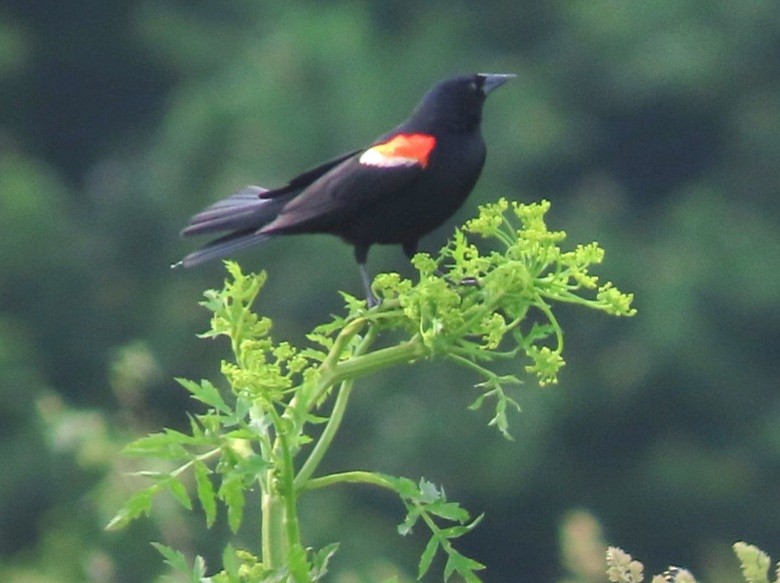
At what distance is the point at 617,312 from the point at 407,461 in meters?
10.8

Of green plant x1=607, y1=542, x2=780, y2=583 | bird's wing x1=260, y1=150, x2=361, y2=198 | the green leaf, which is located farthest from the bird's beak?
the green leaf

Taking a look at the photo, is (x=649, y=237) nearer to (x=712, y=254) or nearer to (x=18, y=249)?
(x=712, y=254)

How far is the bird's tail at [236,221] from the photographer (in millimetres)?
3406

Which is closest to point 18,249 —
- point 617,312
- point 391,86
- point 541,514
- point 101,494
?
point 391,86

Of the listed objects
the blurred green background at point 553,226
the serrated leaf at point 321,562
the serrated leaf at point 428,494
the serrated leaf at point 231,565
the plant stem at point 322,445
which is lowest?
the blurred green background at point 553,226

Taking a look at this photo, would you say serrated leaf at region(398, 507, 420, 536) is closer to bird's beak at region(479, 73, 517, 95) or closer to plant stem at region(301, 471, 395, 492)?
plant stem at region(301, 471, 395, 492)

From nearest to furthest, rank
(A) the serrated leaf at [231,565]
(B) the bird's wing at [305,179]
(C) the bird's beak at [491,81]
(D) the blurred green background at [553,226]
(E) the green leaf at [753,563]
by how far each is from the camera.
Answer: (E) the green leaf at [753,563] < (A) the serrated leaf at [231,565] < (B) the bird's wing at [305,179] < (C) the bird's beak at [491,81] < (D) the blurred green background at [553,226]

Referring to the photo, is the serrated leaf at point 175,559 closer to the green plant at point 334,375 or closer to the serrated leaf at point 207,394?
the green plant at point 334,375

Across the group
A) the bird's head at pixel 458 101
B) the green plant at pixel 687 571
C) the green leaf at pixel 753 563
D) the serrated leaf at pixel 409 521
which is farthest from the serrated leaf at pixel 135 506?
the bird's head at pixel 458 101

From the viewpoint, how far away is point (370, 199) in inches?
138

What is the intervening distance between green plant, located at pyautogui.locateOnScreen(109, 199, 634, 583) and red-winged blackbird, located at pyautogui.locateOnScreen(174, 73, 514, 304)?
129 cm

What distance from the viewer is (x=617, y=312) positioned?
2061 mm

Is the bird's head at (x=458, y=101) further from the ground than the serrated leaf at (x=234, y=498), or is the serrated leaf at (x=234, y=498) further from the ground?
the serrated leaf at (x=234, y=498)

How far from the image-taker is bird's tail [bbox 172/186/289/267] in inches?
134
